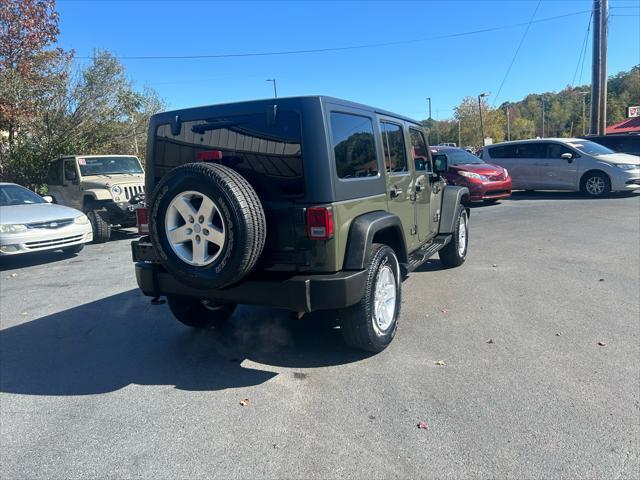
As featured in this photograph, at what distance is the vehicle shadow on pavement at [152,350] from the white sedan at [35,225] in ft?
10.5

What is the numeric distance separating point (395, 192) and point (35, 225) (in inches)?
259

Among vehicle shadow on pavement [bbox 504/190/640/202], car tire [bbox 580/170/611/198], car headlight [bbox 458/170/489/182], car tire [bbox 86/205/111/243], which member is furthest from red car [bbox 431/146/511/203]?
car tire [bbox 86/205/111/243]

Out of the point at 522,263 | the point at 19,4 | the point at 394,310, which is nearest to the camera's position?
the point at 394,310

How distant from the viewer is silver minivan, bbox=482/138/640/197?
13242 millimetres

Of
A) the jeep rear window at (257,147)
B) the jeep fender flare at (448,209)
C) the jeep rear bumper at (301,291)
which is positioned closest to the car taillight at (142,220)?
the jeep rear window at (257,147)

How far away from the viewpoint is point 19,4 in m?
15.2

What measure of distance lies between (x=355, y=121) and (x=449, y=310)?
226cm

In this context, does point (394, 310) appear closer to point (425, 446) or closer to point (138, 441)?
point (425, 446)

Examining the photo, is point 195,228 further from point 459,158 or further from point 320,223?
point 459,158

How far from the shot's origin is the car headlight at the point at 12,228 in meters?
7.89

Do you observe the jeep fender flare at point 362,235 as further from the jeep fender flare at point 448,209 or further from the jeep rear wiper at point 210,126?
the jeep fender flare at point 448,209

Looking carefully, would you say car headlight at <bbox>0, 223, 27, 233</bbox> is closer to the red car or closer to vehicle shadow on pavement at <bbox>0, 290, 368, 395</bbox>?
vehicle shadow on pavement at <bbox>0, 290, 368, 395</bbox>

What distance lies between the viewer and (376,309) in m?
3.90

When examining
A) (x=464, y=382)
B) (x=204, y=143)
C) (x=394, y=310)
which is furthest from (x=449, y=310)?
(x=204, y=143)
